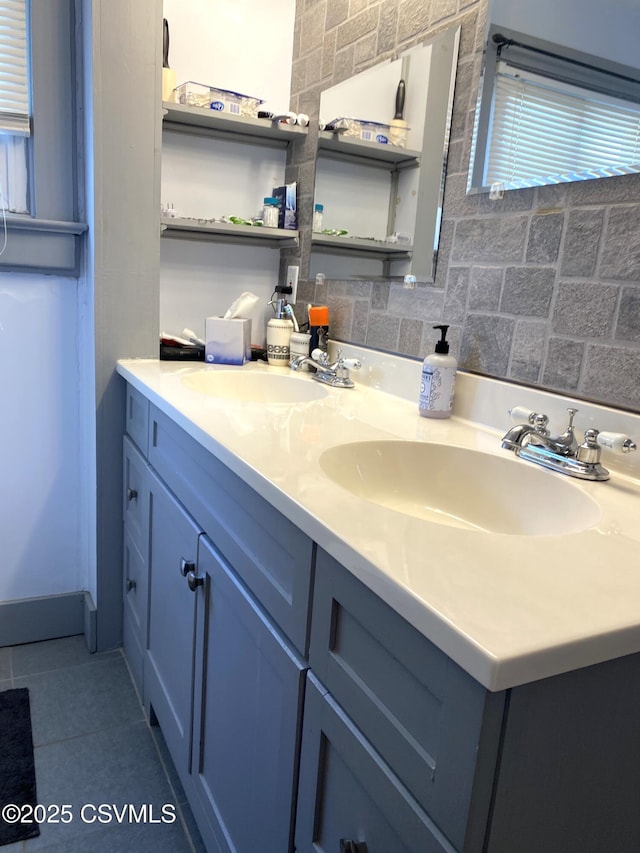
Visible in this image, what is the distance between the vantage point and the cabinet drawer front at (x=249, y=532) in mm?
798

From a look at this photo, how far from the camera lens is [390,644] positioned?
2.01ft

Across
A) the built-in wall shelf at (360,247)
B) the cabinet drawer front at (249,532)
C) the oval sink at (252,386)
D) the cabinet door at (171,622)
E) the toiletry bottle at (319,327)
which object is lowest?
the cabinet door at (171,622)

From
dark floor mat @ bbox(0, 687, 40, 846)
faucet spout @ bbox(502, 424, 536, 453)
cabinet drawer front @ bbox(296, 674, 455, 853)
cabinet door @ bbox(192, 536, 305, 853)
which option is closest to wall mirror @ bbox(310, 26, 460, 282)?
faucet spout @ bbox(502, 424, 536, 453)

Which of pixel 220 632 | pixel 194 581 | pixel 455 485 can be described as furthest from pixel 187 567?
pixel 455 485

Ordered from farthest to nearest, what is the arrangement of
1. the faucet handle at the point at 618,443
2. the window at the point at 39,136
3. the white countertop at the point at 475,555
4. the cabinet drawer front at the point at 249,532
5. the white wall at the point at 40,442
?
the white wall at the point at 40,442, the window at the point at 39,136, the faucet handle at the point at 618,443, the cabinet drawer front at the point at 249,532, the white countertop at the point at 475,555

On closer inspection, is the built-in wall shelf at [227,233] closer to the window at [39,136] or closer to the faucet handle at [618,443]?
the window at [39,136]

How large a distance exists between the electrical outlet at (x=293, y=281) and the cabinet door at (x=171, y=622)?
833 millimetres

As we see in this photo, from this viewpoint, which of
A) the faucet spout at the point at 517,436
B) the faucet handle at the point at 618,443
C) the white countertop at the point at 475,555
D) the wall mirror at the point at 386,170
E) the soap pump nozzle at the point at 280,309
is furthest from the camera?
the soap pump nozzle at the point at 280,309

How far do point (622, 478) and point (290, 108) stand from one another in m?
1.63

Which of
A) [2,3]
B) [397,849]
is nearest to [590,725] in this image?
[397,849]

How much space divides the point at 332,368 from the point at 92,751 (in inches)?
43.2

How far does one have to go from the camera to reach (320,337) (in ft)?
5.89

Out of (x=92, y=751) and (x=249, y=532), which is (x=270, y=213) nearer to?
(x=249, y=532)

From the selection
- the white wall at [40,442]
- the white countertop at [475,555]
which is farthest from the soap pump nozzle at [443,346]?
the white wall at [40,442]
